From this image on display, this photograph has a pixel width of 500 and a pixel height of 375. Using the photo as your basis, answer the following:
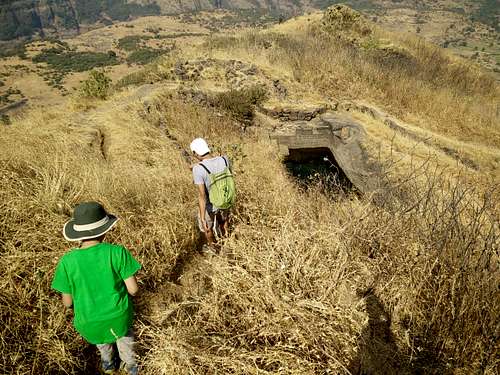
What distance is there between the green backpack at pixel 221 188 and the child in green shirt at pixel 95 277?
1.33 m

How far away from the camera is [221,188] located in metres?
3.21

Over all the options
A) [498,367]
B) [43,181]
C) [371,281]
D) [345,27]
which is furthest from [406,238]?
[345,27]

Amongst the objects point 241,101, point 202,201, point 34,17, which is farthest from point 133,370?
point 34,17

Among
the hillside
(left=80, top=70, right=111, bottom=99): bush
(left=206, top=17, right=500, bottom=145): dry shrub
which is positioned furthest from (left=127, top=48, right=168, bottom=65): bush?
the hillside

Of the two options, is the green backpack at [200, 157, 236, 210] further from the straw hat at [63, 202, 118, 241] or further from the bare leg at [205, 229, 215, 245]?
the straw hat at [63, 202, 118, 241]

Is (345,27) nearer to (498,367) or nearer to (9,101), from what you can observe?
(498,367)

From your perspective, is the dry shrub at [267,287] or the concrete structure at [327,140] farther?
the concrete structure at [327,140]

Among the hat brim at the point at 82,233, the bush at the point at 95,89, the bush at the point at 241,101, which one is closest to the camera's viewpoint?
the hat brim at the point at 82,233

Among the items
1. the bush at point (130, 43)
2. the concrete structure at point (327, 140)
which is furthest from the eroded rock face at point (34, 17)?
the concrete structure at point (327, 140)

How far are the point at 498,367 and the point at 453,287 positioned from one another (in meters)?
0.51

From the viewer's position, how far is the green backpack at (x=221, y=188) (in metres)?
3.18

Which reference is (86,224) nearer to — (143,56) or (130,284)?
(130,284)

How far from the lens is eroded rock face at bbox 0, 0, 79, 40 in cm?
12425

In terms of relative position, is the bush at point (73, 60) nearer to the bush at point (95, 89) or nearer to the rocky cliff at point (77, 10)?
the bush at point (95, 89)
